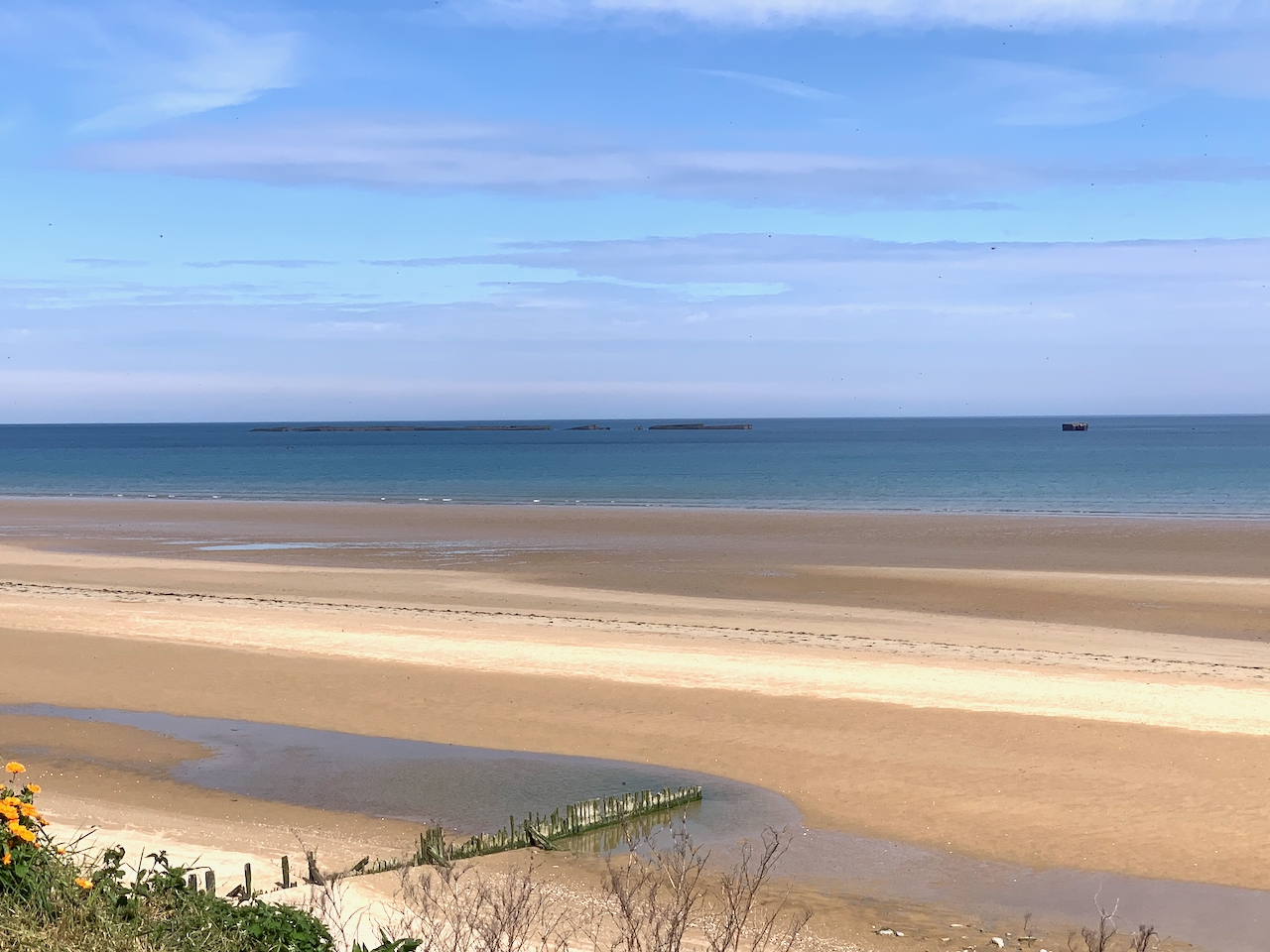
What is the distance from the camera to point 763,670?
18312mm

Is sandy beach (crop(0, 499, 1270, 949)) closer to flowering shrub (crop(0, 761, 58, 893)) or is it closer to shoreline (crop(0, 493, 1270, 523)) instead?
flowering shrub (crop(0, 761, 58, 893))

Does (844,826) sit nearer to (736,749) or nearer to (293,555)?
(736,749)

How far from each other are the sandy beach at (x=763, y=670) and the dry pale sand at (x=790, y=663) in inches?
2.7

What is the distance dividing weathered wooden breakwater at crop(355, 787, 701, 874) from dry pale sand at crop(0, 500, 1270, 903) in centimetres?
151

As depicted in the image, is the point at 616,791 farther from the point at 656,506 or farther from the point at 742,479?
the point at 742,479

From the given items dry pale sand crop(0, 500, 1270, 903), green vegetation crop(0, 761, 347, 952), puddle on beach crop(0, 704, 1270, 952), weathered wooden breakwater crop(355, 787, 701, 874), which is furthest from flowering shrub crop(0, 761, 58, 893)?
dry pale sand crop(0, 500, 1270, 903)

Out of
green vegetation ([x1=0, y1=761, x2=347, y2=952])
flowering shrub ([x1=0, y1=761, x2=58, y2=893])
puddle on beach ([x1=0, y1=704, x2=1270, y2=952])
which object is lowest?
puddle on beach ([x1=0, y1=704, x2=1270, y2=952])

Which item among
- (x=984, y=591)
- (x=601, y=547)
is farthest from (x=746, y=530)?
(x=984, y=591)

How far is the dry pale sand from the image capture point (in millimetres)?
12414

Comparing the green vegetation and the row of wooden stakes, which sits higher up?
the green vegetation

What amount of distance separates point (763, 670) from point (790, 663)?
29.2 inches

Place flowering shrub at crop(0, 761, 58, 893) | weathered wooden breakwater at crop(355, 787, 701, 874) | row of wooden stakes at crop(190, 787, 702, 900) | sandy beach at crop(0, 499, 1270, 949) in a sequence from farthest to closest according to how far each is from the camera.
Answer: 1. sandy beach at crop(0, 499, 1270, 949)
2. weathered wooden breakwater at crop(355, 787, 701, 874)
3. row of wooden stakes at crop(190, 787, 702, 900)
4. flowering shrub at crop(0, 761, 58, 893)

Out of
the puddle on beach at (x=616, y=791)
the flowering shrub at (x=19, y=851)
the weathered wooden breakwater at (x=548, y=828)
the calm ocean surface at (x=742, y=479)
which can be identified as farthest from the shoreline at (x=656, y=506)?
the flowering shrub at (x=19, y=851)

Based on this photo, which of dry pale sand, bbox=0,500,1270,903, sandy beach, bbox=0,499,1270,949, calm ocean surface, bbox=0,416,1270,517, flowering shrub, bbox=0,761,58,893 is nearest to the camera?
flowering shrub, bbox=0,761,58,893
